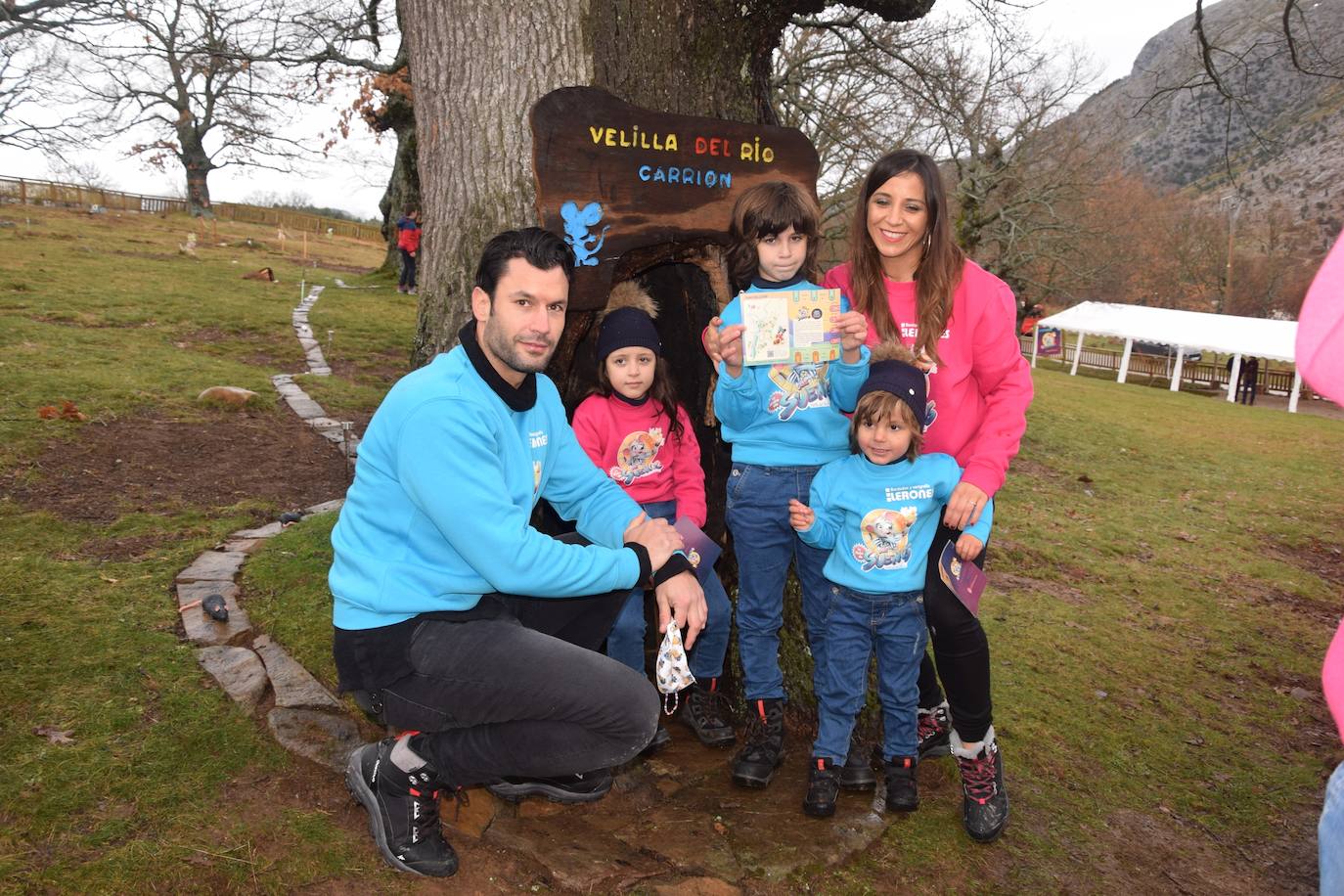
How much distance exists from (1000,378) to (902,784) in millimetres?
1446

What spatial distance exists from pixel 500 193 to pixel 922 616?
2.12 metres

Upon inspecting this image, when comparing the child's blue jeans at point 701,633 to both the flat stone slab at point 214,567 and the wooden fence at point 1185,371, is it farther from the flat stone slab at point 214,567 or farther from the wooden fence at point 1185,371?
the wooden fence at point 1185,371

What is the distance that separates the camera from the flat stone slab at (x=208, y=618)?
3758 mm

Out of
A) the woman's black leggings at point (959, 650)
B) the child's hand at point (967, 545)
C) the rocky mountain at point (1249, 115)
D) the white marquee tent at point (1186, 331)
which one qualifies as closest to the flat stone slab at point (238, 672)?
the woman's black leggings at point (959, 650)

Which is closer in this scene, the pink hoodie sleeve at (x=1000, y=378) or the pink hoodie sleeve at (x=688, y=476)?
the pink hoodie sleeve at (x=1000, y=378)

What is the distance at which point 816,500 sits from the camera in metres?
3.04

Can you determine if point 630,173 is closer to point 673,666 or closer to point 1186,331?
point 673,666

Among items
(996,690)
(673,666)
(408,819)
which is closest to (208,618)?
(408,819)

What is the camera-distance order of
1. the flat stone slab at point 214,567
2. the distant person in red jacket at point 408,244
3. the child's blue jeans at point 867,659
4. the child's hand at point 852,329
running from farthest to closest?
the distant person in red jacket at point 408,244
the flat stone slab at point 214,567
the child's blue jeans at point 867,659
the child's hand at point 852,329

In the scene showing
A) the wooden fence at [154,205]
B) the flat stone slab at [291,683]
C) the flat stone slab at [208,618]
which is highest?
the wooden fence at [154,205]

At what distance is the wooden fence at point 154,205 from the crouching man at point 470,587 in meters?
34.3

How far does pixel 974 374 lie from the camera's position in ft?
10.4

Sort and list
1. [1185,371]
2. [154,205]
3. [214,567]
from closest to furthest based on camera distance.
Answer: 1. [214,567]
2. [1185,371]
3. [154,205]

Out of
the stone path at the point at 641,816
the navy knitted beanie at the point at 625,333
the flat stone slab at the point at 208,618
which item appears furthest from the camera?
the flat stone slab at the point at 208,618
